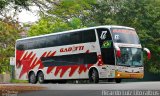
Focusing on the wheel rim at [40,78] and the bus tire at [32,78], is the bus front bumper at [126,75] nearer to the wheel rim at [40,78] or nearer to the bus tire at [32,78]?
the wheel rim at [40,78]

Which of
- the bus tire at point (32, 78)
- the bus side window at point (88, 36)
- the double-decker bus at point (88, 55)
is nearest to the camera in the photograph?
the double-decker bus at point (88, 55)

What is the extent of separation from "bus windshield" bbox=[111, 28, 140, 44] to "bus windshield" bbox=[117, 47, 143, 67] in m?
0.48

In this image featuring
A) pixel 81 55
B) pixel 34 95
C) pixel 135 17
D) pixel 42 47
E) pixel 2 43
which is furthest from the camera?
pixel 135 17

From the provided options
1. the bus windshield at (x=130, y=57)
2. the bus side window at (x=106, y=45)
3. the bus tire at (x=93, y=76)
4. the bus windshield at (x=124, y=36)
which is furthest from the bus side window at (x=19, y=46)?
the bus windshield at (x=130, y=57)

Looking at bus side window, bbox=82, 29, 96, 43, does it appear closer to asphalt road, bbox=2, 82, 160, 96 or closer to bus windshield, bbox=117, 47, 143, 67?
bus windshield, bbox=117, 47, 143, 67

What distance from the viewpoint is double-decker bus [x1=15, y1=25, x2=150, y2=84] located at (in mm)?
28578

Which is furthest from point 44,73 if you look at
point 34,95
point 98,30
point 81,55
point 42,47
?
point 34,95

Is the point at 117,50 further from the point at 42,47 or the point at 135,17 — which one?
the point at 135,17

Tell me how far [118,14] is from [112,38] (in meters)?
19.6

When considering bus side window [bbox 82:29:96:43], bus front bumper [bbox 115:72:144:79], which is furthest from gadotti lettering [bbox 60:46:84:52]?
bus front bumper [bbox 115:72:144:79]

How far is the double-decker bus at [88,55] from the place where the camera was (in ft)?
93.8

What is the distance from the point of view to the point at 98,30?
28.8m

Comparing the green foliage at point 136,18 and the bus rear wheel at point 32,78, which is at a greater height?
the green foliage at point 136,18

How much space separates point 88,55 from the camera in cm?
2983
